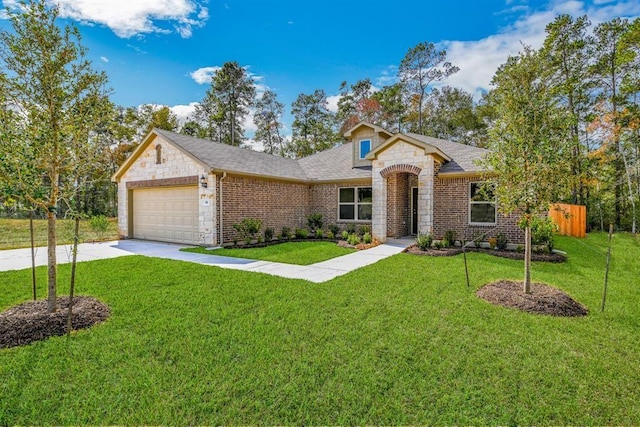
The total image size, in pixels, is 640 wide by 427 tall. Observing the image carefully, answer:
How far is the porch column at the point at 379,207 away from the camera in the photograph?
12.0m

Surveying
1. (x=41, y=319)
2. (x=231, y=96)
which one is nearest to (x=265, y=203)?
(x=41, y=319)

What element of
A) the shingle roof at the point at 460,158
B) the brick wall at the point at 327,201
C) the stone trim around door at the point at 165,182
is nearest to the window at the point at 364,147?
the brick wall at the point at 327,201

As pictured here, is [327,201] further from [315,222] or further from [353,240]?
[353,240]

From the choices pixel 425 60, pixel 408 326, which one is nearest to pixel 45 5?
pixel 408 326

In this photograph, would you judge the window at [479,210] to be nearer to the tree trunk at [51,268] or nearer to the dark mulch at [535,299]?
the dark mulch at [535,299]

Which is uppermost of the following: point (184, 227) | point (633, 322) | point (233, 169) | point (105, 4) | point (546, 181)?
point (105, 4)

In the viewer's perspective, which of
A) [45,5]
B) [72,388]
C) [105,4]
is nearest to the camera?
[72,388]

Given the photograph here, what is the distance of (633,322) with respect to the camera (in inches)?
171

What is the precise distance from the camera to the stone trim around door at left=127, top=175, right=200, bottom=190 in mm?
11750

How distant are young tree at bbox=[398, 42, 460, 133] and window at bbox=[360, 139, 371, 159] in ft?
45.0

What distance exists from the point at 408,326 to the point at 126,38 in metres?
12.6

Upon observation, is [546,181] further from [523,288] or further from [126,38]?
[126,38]

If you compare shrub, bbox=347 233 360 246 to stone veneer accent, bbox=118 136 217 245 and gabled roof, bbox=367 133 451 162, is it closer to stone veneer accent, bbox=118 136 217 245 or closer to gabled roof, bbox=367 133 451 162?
gabled roof, bbox=367 133 451 162

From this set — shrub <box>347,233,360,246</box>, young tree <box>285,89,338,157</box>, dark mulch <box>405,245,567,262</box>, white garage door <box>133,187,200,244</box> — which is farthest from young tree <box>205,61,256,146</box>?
dark mulch <box>405,245,567,262</box>
